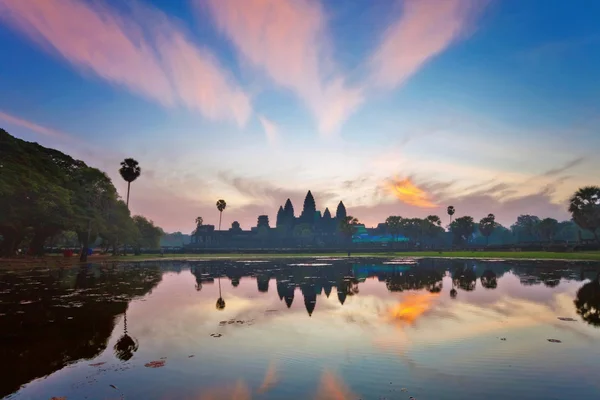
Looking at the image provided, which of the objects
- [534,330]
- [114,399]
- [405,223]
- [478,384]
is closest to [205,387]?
[114,399]

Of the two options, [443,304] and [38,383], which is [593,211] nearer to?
[443,304]

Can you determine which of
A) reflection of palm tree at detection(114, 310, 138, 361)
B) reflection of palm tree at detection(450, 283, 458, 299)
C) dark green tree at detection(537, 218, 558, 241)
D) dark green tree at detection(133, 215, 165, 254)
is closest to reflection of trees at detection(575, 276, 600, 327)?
reflection of palm tree at detection(450, 283, 458, 299)

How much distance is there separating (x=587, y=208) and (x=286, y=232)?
97.8 metres

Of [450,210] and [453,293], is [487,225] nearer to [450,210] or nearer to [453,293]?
[450,210]

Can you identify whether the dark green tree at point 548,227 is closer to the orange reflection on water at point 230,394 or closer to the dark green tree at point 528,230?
the dark green tree at point 528,230

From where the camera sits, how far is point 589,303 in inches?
762

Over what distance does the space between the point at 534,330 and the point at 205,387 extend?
38.7ft

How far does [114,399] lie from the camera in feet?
26.2

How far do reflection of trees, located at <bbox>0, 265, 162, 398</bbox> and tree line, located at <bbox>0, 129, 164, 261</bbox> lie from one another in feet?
83.0

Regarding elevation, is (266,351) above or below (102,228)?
below

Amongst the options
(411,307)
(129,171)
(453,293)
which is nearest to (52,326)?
(411,307)

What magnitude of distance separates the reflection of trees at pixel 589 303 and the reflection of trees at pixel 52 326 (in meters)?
18.3

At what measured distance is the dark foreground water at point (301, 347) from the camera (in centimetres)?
852

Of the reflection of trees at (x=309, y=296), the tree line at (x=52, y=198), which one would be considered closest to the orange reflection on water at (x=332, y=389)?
the reflection of trees at (x=309, y=296)
